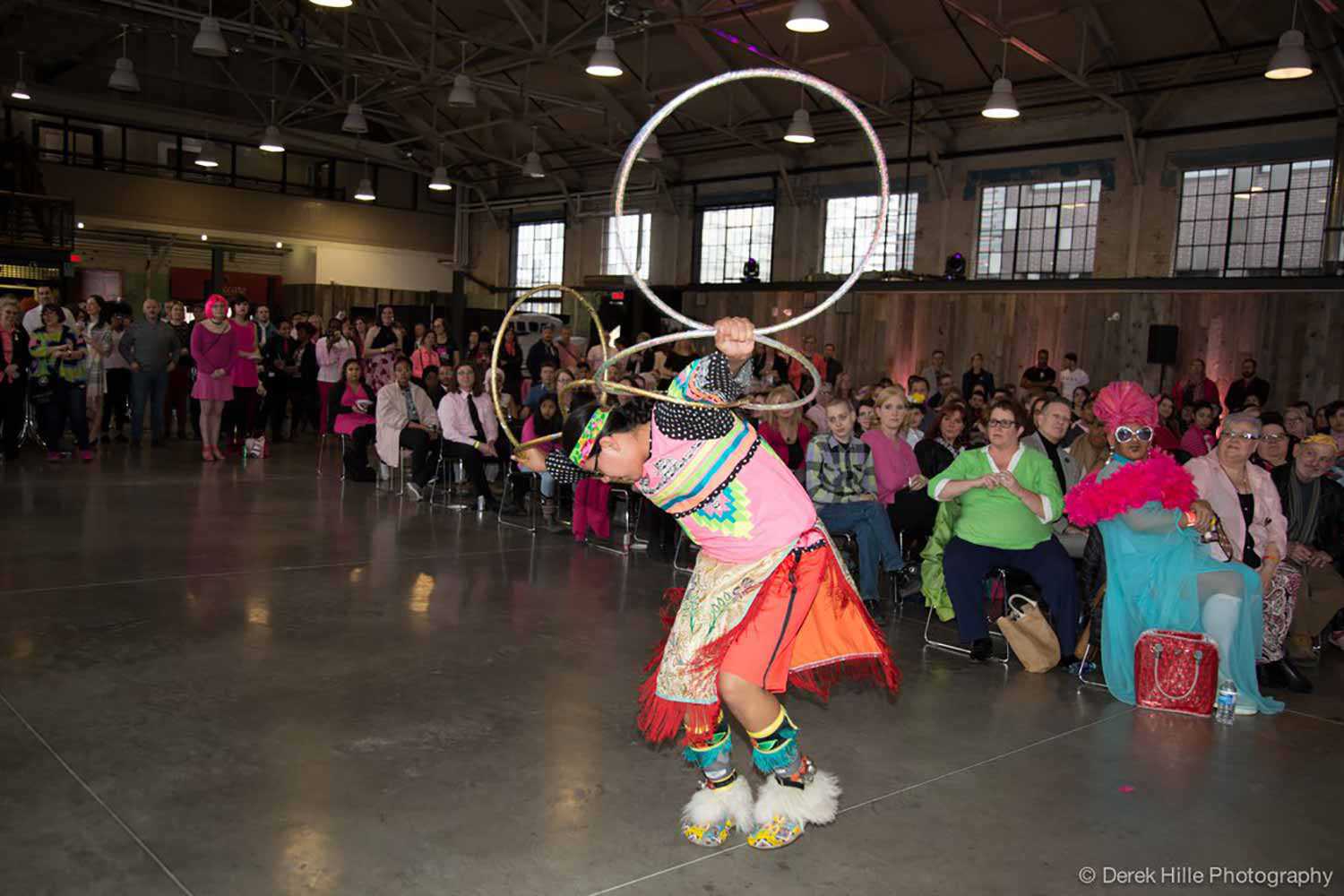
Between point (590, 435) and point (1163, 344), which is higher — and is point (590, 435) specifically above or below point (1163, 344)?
below

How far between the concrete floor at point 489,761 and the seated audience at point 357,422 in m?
3.69

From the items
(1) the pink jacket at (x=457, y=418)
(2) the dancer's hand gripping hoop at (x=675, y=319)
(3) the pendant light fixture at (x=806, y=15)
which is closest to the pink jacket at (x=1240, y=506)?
(2) the dancer's hand gripping hoop at (x=675, y=319)

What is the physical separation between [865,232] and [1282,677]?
15324 mm

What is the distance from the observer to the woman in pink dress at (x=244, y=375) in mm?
10812

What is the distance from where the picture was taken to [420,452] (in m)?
8.94

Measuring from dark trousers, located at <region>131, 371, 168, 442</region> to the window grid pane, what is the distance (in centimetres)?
1224

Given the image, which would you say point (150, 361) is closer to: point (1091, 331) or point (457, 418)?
point (457, 418)

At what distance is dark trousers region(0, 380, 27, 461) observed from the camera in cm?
935

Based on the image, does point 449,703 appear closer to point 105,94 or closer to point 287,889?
point 287,889

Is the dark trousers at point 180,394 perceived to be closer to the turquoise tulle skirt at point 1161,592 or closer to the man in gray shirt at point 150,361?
the man in gray shirt at point 150,361

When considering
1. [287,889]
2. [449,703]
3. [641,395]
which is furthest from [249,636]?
[641,395]

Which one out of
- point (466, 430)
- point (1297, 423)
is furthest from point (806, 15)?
point (1297, 423)

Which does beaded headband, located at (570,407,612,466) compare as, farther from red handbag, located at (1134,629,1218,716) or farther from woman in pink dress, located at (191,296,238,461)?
woman in pink dress, located at (191,296,238,461)

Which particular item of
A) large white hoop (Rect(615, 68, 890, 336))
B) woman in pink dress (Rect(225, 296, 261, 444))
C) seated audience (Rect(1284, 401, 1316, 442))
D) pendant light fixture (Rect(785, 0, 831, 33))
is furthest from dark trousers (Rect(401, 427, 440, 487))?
seated audience (Rect(1284, 401, 1316, 442))
